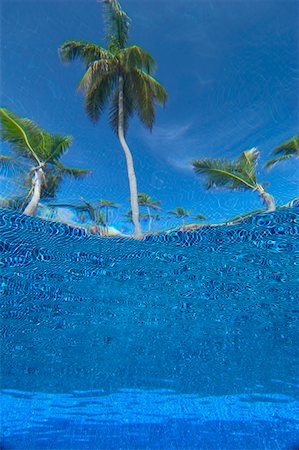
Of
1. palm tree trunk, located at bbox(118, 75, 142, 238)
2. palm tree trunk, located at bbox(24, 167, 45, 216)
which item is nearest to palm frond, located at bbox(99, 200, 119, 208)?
palm tree trunk, located at bbox(118, 75, 142, 238)

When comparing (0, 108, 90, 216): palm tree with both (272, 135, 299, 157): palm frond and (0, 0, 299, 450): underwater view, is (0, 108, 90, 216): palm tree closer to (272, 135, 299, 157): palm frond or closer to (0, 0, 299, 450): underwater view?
(0, 0, 299, 450): underwater view

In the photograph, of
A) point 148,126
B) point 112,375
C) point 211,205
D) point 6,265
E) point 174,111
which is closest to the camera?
point 6,265

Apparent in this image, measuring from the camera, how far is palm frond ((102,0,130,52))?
9.78 meters

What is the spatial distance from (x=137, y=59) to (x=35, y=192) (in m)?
7.28

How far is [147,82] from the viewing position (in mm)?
12086

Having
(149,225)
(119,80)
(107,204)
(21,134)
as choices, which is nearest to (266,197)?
(149,225)

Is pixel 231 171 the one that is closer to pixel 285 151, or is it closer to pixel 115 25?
pixel 285 151

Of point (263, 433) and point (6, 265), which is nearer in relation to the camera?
point (6, 265)

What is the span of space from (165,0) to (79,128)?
536 cm

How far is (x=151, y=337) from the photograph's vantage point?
11367 millimetres

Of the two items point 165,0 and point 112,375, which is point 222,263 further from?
point 112,375

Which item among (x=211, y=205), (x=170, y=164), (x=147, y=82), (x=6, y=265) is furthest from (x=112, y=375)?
(x=147, y=82)

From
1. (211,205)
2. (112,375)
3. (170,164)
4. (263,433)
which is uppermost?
(170,164)

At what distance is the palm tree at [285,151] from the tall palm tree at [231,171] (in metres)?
0.78
